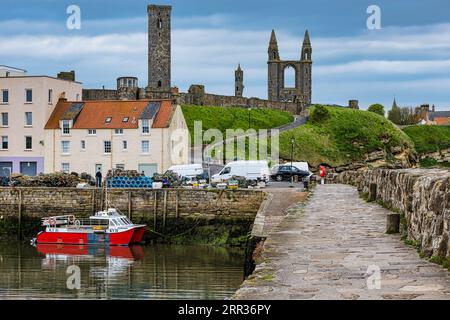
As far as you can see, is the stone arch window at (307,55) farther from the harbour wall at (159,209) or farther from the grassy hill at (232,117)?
the harbour wall at (159,209)

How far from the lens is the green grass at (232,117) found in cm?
8550

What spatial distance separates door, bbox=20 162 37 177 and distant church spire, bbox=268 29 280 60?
7197cm

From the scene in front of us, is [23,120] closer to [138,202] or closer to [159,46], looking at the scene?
[138,202]

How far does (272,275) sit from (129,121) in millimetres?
48513

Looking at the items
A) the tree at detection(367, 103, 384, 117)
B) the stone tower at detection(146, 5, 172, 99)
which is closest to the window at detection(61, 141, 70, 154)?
the stone tower at detection(146, 5, 172, 99)

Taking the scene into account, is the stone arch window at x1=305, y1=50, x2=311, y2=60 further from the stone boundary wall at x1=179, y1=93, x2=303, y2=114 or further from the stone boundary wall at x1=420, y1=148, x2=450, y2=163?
the stone boundary wall at x1=420, y1=148, x2=450, y2=163

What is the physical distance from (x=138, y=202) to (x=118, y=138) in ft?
53.4

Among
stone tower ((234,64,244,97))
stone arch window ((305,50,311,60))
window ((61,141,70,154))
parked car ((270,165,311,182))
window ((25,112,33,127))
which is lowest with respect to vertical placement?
parked car ((270,165,311,182))

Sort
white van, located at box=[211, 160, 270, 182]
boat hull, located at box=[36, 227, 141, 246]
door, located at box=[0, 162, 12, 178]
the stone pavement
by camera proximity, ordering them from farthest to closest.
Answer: door, located at box=[0, 162, 12, 178] → white van, located at box=[211, 160, 270, 182] → boat hull, located at box=[36, 227, 141, 246] → the stone pavement

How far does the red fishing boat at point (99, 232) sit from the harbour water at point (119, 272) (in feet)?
1.84

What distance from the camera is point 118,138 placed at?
58.0m

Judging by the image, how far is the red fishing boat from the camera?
39219 mm

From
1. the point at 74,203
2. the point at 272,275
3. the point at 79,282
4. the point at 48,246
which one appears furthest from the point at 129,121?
the point at 272,275
